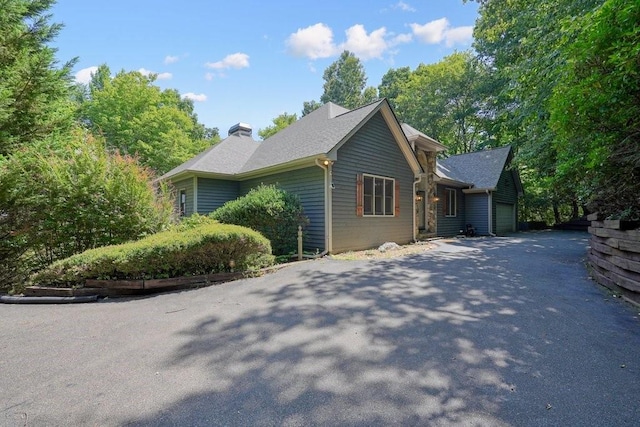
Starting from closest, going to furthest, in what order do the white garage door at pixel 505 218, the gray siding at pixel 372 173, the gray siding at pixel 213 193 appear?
the gray siding at pixel 372 173 < the gray siding at pixel 213 193 < the white garage door at pixel 505 218

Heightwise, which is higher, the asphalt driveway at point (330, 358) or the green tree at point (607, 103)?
the green tree at point (607, 103)

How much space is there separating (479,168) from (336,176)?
13.5m

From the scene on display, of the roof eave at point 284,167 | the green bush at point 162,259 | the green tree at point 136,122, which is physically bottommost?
the green bush at point 162,259

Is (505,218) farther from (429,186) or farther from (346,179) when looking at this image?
(346,179)

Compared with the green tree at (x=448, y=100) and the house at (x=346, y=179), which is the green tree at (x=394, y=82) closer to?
the green tree at (x=448, y=100)

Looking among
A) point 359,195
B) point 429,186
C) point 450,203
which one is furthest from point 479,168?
point 359,195

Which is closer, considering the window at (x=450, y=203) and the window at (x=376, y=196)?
the window at (x=376, y=196)

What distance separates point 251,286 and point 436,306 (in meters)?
3.26

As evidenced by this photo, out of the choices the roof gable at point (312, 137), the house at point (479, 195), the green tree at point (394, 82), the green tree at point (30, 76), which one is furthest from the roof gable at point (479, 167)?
the green tree at point (30, 76)

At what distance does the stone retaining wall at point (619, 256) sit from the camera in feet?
13.2

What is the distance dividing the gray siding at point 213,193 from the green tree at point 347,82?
1105 inches

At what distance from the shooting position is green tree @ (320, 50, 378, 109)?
3756 cm

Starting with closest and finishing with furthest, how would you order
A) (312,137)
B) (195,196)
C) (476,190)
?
(312,137), (195,196), (476,190)

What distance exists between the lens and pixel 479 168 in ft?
61.7
